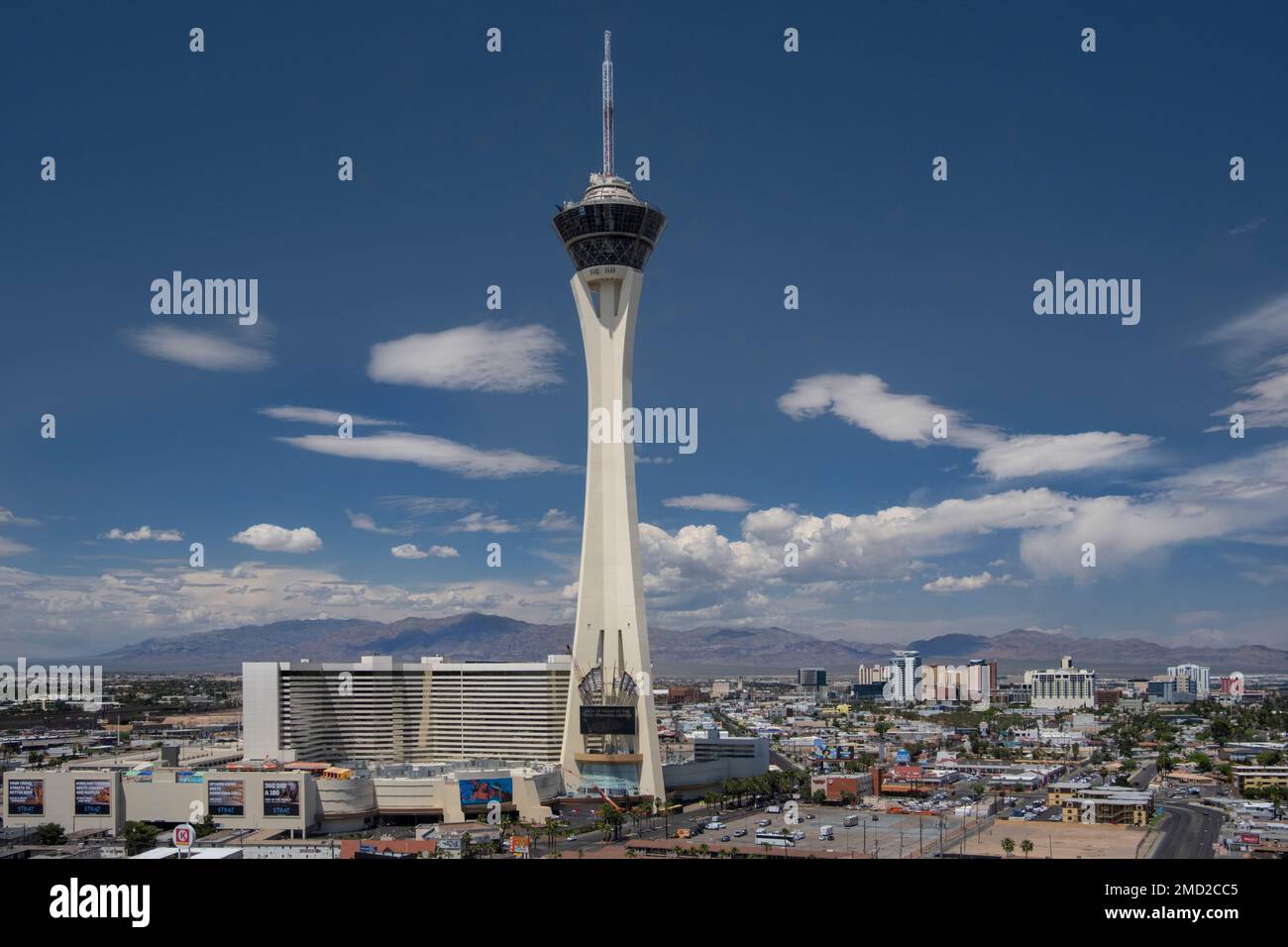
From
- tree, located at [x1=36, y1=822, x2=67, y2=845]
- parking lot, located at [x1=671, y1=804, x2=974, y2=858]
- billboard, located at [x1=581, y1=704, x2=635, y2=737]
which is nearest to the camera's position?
parking lot, located at [x1=671, y1=804, x2=974, y2=858]

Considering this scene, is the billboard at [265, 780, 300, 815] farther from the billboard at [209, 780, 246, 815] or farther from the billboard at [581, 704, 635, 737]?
the billboard at [581, 704, 635, 737]

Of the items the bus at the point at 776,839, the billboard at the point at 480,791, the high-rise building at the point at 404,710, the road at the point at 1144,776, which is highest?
the high-rise building at the point at 404,710

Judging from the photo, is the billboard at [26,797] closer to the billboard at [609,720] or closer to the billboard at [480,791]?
the billboard at [480,791]

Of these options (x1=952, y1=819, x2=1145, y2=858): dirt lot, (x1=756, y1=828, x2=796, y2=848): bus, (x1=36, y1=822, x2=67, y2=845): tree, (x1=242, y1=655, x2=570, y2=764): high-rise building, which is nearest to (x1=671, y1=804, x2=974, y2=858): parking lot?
(x1=756, y1=828, x2=796, y2=848): bus

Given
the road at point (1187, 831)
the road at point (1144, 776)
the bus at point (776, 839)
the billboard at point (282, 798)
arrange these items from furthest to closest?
the road at point (1144, 776) → the billboard at point (282, 798) → the road at point (1187, 831) → the bus at point (776, 839)

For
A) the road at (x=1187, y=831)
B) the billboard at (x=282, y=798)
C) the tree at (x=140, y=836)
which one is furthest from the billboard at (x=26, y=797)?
the road at (x=1187, y=831)

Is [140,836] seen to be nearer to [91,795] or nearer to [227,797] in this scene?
[227,797]
